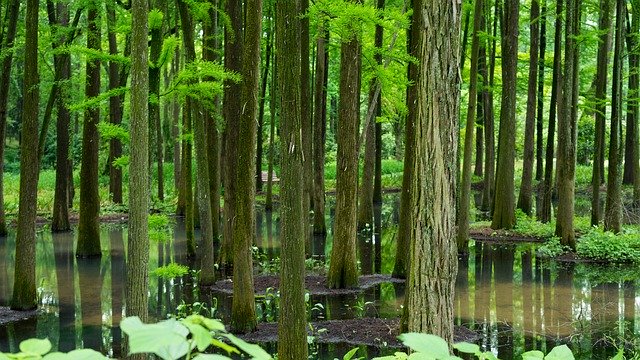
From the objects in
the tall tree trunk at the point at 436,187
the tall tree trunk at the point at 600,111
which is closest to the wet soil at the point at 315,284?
the tall tree trunk at the point at 600,111

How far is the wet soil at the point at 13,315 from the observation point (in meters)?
12.3

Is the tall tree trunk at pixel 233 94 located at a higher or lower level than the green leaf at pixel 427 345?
higher

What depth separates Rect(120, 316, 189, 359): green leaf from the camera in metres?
1.18

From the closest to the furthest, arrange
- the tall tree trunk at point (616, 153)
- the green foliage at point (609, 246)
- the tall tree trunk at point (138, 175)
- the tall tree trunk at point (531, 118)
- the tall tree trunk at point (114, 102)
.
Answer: the tall tree trunk at point (138, 175) → the tall tree trunk at point (114, 102) → the green foliage at point (609, 246) → the tall tree trunk at point (616, 153) → the tall tree trunk at point (531, 118)

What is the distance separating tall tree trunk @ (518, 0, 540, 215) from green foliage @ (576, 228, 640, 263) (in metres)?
4.77

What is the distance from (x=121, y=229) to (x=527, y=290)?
1677 cm

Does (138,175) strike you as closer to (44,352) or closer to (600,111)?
(44,352)

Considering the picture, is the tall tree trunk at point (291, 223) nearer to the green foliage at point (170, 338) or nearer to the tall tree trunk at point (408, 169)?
the tall tree trunk at point (408, 169)

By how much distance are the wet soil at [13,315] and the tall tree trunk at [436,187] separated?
9.40 m

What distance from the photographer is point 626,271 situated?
663 inches

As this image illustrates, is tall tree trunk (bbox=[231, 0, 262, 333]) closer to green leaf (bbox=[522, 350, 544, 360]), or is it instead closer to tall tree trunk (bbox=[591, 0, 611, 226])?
green leaf (bbox=[522, 350, 544, 360])

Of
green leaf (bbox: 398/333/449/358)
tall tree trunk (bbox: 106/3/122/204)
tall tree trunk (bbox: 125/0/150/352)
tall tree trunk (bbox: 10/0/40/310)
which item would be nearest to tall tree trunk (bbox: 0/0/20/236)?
tall tree trunk (bbox: 106/3/122/204)

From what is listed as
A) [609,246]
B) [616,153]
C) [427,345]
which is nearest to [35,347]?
[427,345]

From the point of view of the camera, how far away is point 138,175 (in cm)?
771
